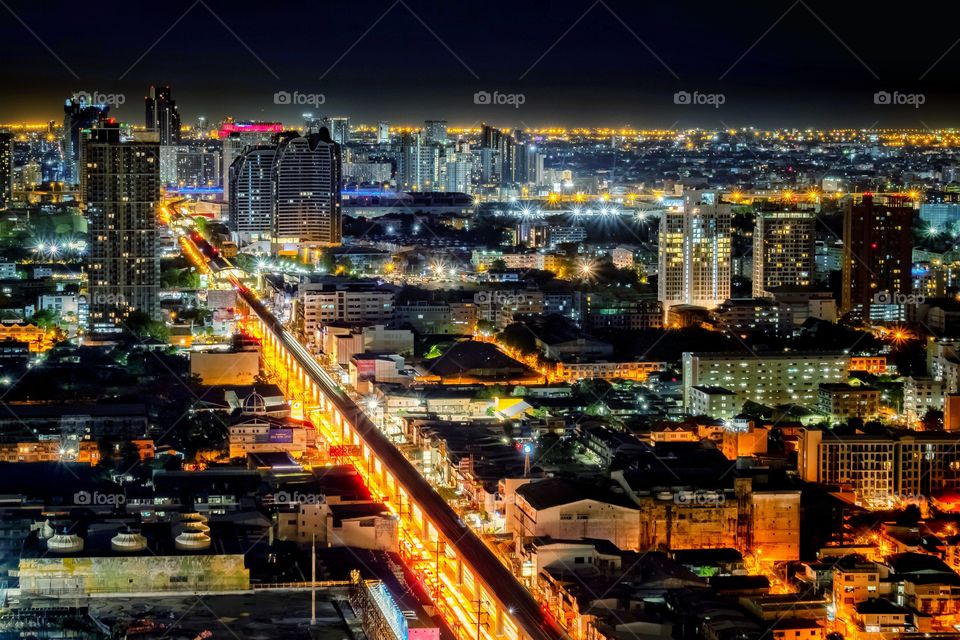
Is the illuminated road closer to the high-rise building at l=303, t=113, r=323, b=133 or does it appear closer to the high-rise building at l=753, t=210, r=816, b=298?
the high-rise building at l=753, t=210, r=816, b=298

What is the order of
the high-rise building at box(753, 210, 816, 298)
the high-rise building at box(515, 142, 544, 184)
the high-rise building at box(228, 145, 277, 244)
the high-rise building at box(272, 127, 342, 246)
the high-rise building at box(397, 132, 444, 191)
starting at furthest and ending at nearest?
the high-rise building at box(515, 142, 544, 184), the high-rise building at box(397, 132, 444, 191), the high-rise building at box(228, 145, 277, 244), the high-rise building at box(272, 127, 342, 246), the high-rise building at box(753, 210, 816, 298)

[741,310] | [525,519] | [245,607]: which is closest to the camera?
[245,607]

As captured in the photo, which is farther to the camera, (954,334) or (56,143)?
(56,143)

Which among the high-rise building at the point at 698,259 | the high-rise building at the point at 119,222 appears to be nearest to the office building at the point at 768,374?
the high-rise building at the point at 698,259

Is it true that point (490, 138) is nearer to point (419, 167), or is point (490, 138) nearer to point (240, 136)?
point (419, 167)

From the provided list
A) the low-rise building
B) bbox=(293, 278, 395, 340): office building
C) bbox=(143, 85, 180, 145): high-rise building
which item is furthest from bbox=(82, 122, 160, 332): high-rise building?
bbox=(143, 85, 180, 145): high-rise building

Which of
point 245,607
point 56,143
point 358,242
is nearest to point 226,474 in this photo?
point 245,607

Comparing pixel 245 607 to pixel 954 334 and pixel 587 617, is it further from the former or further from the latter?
pixel 954 334

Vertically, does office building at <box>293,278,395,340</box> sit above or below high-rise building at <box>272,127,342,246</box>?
below
